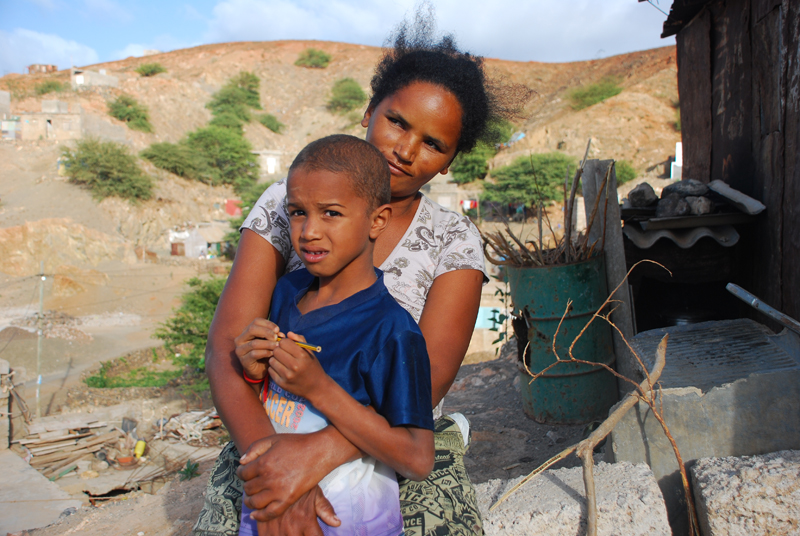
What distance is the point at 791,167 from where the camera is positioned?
3092mm

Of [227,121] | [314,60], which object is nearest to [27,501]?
[227,121]

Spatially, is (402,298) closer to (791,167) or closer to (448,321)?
(448,321)

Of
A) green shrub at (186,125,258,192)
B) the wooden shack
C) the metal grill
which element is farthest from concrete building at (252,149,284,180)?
the metal grill

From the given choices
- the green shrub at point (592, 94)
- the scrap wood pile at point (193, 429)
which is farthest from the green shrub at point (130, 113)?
the scrap wood pile at point (193, 429)

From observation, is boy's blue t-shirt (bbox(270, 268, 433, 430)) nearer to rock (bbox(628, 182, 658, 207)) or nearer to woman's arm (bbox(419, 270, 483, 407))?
woman's arm (bbox(419, 270, 483, 407))

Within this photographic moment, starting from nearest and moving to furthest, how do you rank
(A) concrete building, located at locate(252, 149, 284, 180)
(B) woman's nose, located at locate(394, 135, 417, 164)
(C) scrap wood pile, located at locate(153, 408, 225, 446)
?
1. (B) woman's nose, located at locate(394, 135, 417, 164)
2. (C) scrap wood pile, located at locate(153, 408, 225, 446)
3. (A) concrete building, located at locate(252, 149, 284, 180)

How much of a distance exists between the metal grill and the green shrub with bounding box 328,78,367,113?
2143 inches

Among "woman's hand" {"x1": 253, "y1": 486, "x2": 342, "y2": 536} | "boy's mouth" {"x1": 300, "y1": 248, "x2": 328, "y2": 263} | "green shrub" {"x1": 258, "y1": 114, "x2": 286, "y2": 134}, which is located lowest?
"woman's hand" {"x1": 253, "y1": 486, "x2": 342, "y2": 536}

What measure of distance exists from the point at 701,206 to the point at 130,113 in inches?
1775

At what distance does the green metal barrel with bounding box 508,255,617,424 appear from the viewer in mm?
3549

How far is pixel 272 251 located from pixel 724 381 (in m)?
1.89

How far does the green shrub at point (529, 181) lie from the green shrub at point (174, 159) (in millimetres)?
21167

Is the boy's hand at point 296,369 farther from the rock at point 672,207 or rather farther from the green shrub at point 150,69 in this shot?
the green shrub at point 150,69

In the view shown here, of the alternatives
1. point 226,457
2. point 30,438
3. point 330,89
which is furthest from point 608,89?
point 226,457
